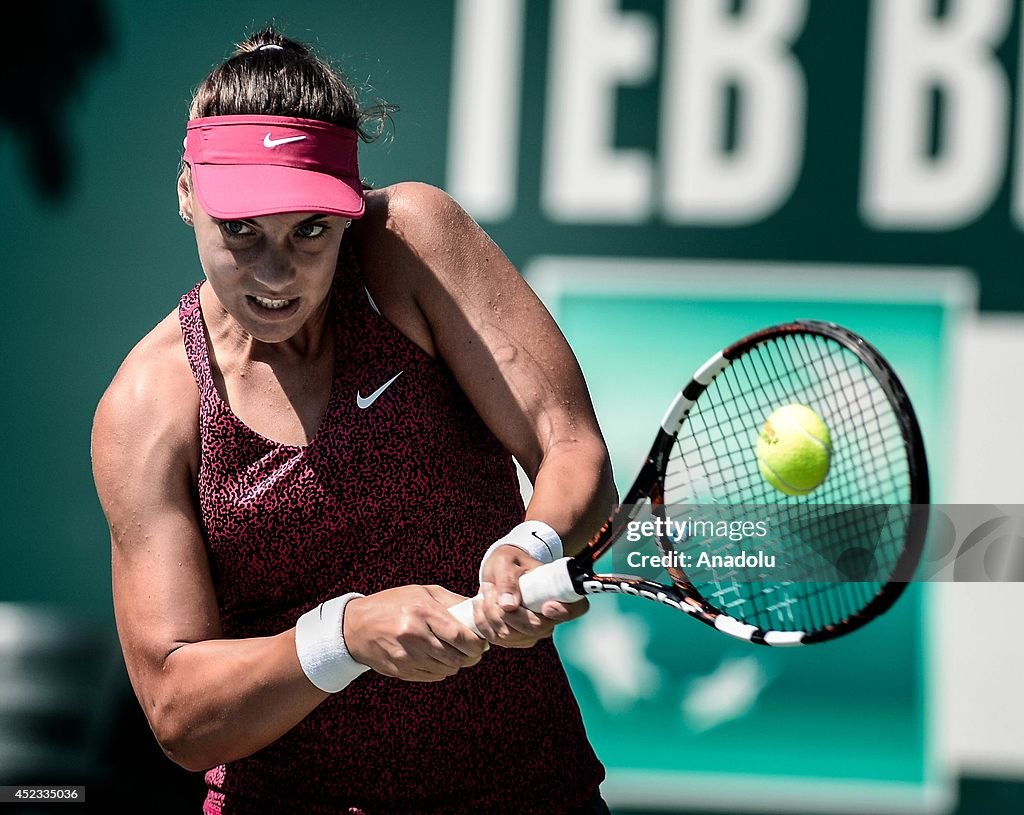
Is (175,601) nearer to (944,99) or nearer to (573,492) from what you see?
(573,492)

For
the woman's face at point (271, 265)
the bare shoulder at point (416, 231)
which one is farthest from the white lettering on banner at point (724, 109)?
the woman's face at point (271, 265)

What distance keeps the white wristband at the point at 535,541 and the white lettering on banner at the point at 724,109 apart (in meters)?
2.29

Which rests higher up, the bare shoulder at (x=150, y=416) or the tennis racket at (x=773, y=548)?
the bare shoulder at (x=150, y=416)

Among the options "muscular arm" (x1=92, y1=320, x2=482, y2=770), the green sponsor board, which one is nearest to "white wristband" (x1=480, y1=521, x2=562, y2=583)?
"muscular arm" (x1=92, y1=320, x2=482, y2=770)

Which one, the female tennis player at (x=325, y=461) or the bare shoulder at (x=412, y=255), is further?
the bare shoulder at (x=412, y=255)

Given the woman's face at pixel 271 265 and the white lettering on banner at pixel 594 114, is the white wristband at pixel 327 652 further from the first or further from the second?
the white lettering on banner at pixel 594 114

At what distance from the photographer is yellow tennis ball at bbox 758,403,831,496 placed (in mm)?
2285

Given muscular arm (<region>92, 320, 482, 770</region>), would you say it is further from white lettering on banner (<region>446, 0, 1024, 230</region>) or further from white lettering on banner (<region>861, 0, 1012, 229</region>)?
white lettering on banner (<region>861, 0, 1012, 229</region>)

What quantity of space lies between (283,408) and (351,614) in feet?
1.16

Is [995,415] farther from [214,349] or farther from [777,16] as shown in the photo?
[214,349]

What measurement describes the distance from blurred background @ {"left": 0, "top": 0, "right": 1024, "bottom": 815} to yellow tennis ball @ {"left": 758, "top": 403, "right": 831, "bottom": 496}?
179 cm

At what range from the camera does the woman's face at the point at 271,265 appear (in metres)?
2.00

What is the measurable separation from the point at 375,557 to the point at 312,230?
0.48 m

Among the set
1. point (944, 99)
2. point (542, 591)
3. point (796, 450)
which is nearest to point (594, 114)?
point (944, 99)
